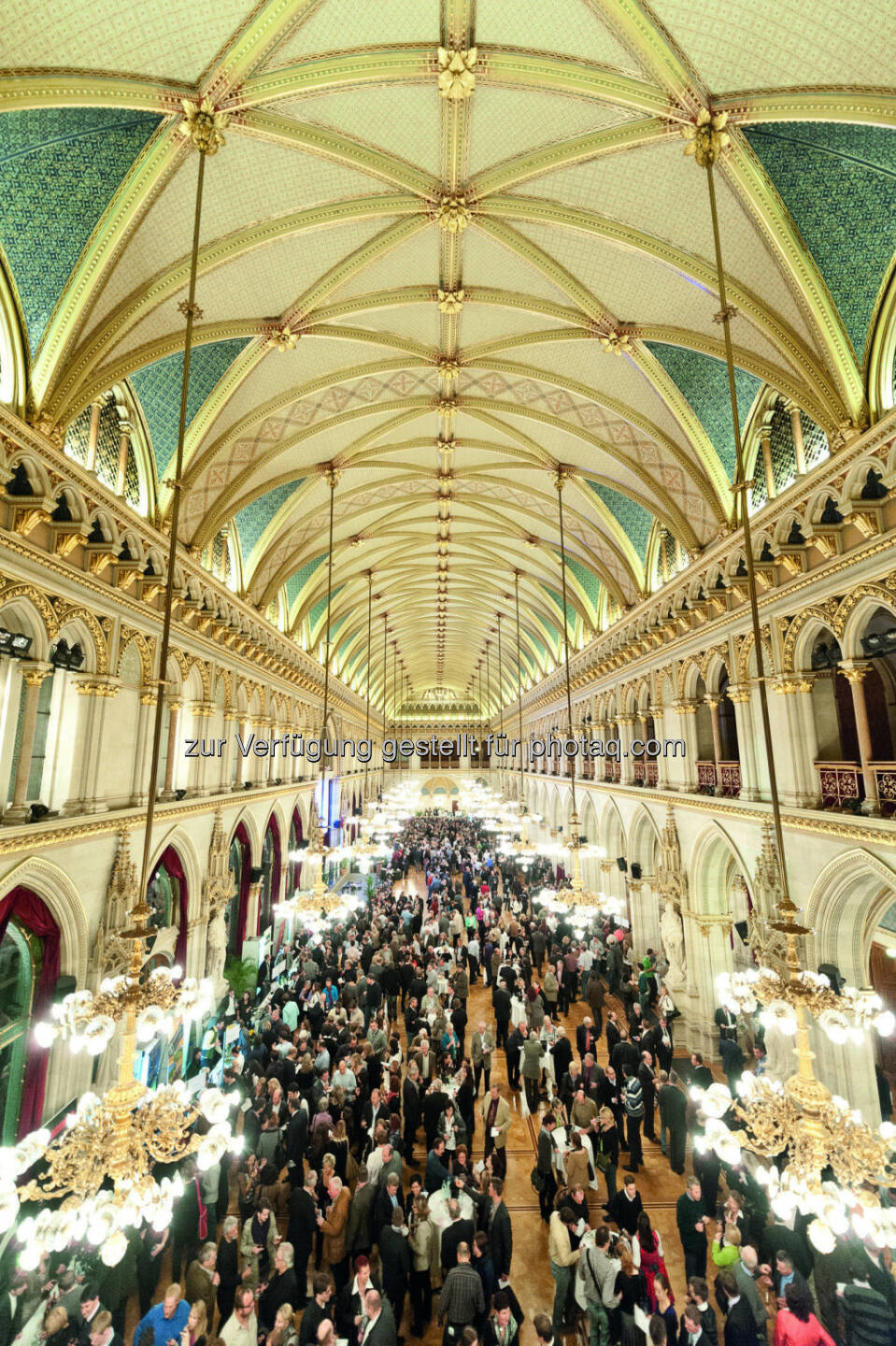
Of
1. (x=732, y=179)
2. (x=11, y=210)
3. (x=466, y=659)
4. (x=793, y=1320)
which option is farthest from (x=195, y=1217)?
(x=466, y=659)

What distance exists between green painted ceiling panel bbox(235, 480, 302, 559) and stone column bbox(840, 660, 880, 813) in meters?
11.4

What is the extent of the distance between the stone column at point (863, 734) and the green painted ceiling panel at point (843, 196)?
3.54 meters

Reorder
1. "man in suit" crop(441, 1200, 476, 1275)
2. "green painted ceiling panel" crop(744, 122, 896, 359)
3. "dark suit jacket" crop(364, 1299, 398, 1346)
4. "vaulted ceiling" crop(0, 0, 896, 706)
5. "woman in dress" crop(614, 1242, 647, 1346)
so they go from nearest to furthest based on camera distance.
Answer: "dark suit jacket" crop(364, 1299, 398, 1346)
"woman in dress" crop(614, 1242, 647, 1346)
"man in suit" crop(441, 1200, 476, 1275)
"vaulted ceiling" crop(0, 0, 896, 706)
"green painted ceiling panel" crop(744, 122, 896, 359)

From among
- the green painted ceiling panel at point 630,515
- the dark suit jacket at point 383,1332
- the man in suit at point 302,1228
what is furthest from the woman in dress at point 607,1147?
the green painted ceiling panel at point 630,515

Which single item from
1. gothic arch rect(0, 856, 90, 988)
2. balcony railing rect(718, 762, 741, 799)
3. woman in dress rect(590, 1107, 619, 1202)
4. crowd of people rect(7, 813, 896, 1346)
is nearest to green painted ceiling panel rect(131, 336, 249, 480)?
gothic arch rect(0, 856, 90, 988)

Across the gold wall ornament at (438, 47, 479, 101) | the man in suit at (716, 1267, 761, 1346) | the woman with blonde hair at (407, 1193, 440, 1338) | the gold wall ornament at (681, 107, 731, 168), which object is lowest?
the woman with blonde hair at (407, 1193, 440, 1338)

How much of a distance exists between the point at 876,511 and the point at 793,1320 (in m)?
6.93

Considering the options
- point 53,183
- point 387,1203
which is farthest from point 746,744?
point 53,183

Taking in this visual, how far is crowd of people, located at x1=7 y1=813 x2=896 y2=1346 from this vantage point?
475 centimetres

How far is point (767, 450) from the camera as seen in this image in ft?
31.1

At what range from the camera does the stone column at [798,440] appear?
8.66m

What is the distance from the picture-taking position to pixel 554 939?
15.7 meters

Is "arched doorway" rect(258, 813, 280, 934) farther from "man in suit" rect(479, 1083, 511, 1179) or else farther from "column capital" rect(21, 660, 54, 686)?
"column capital" rect(21, 660, 54, 686)

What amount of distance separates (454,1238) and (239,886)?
10.4m
